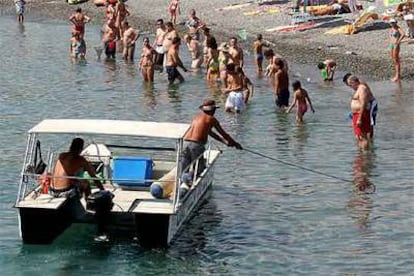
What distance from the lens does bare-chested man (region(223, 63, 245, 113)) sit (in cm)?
2639

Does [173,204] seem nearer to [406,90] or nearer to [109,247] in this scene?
[109,247]

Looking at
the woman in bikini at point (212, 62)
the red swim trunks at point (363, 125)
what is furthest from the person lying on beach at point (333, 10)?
the red swim trunks at point (363, 125)

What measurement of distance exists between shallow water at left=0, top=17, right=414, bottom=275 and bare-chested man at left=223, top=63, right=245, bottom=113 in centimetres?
31

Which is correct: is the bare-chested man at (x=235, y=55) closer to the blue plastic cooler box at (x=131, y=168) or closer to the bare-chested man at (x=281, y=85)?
the bare-chested man at (x=281, y=85)

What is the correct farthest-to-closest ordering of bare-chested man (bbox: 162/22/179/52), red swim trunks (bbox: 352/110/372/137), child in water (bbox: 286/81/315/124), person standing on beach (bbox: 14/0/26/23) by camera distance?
1. person standing on beach (bbox: 14/0/26/23)
2. bare-chested man (bbox: 162/22/179/52)
3. child in water (bbox: 286/81/315/124)
4. red swim trunks (bbox: 352/110/372/137)

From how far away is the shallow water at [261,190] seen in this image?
15.4 meters

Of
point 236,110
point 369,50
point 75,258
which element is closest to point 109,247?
point 75,258

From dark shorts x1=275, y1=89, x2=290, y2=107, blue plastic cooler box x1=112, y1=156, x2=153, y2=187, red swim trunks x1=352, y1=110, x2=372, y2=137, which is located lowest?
A: dark shorts x1=275, y1=89, x2=290, y2=107

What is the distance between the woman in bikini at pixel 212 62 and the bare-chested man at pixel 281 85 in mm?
4126

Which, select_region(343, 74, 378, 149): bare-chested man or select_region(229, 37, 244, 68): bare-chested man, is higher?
select_region(343, 74, 378, 149): bare-chested man

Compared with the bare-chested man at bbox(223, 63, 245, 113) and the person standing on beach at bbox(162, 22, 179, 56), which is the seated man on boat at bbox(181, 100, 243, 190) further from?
the person standing on beach at bbox(162, 22, 179, 56)

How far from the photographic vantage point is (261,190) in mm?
19391

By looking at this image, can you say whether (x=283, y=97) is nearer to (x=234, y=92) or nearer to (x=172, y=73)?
(x=234, y=92)

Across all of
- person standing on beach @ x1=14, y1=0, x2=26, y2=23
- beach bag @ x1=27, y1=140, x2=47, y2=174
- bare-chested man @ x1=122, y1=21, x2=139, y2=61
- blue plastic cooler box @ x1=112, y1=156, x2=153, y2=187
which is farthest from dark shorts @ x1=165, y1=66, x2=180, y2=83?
person standing on beach @ x1=14, y1=0, x2=26, y2=23
